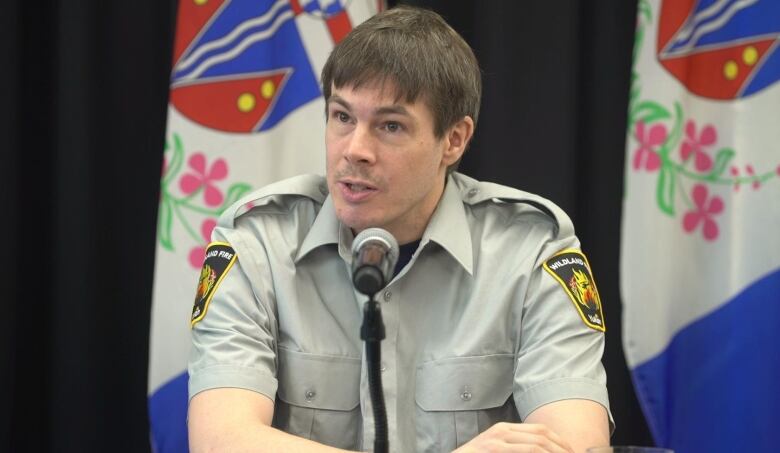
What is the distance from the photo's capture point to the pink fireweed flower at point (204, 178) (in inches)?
102

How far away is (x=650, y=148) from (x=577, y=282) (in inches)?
33.0

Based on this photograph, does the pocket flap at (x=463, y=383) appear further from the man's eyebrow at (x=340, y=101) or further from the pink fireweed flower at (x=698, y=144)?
the pink fireweed flower at (x=698, y=144)

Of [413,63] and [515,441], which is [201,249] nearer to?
[413,63]

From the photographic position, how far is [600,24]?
2873mm

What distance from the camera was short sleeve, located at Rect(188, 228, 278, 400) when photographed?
187cm

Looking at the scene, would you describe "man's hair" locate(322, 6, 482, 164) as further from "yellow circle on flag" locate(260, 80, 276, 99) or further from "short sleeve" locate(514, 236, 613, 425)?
"yellow circle on flag" locate(260, 80, 276, 99)

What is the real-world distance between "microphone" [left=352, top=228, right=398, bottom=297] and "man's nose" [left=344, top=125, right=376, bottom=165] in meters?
0.54

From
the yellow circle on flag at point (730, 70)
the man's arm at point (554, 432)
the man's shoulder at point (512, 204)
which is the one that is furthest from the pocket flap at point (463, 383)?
the yellow circle on flag at point (730, 70)

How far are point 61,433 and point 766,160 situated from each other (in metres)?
1.96

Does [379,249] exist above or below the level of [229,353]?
above

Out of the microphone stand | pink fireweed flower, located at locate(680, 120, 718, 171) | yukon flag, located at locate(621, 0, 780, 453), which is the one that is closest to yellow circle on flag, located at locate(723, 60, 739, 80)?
yukon flag, located at locate(621, 0, 780, 453)

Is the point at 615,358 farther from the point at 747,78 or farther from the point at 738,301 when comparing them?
the point at 747,78

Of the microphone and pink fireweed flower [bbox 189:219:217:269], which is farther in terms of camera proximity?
pink fireweed flower [bbox 189:219:217:269]

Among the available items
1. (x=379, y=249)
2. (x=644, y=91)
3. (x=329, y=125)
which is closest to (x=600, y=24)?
(x=644, y=91)
